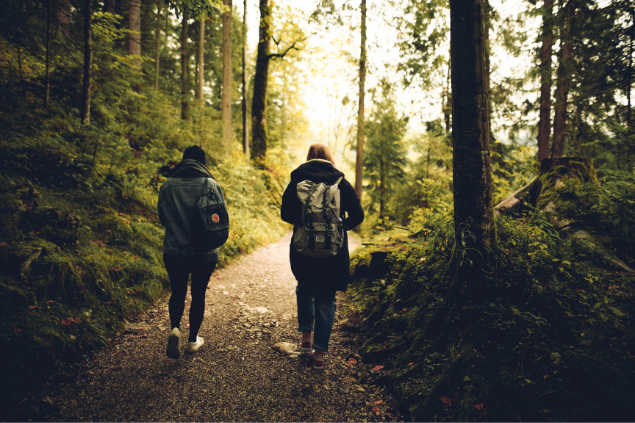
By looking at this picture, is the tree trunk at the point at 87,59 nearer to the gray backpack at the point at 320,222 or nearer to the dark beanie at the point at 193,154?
the dark beanie at the point at 193,154

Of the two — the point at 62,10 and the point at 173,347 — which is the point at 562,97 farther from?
the point at 62,10

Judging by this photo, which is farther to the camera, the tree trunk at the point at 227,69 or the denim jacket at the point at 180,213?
the tree trunk at the point at 227,69

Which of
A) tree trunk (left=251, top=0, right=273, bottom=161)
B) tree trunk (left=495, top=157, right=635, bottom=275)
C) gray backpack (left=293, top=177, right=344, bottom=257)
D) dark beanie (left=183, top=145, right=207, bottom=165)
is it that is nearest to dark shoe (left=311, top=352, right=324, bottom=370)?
gray backpack (left=293, top=177, right=344, bottom=257)

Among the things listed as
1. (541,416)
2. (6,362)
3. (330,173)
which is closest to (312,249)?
(330,173)

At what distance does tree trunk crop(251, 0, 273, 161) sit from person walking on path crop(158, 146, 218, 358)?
11559 mm

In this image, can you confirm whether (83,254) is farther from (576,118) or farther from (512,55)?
(512,55)

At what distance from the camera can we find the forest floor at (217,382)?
2.50m

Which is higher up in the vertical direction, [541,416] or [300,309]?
[300,309]

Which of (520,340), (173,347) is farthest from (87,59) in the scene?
(520,340)

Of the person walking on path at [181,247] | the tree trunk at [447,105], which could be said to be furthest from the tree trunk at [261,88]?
the person walking on path at [181,247]

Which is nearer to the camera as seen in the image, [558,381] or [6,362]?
[558,381]

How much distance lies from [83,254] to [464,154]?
5023 mm

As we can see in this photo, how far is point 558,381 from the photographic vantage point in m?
2.18

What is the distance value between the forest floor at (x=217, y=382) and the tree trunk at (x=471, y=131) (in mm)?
1822
